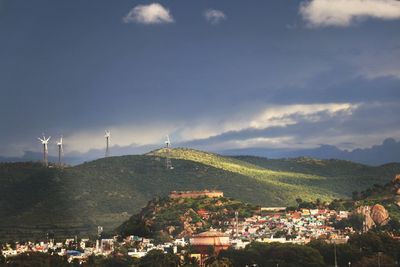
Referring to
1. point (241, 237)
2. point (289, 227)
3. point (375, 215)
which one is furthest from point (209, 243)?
point (375, 215)

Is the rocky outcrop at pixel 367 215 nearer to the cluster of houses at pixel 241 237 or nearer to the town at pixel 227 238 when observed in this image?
the town at pixel 227 238

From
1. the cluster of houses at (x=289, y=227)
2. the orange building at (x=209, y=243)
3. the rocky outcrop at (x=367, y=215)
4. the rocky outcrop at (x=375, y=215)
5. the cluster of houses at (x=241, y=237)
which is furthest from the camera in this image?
the rocky outcrop at (x=375, y=215)

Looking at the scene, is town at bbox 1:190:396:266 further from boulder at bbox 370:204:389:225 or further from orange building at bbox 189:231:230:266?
boulder at bbox 370:204:389:225

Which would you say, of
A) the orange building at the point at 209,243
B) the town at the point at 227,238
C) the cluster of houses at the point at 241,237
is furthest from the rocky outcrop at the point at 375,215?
the orange building at the point at 209,243

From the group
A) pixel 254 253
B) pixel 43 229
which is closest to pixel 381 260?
pixel 254 253

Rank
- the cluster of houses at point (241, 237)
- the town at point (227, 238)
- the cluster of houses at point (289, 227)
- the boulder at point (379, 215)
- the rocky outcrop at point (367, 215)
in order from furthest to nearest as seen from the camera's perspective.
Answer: the boulder at point (379, 215) → the rocky outcrop at point (367, 215) → the cluster of houses at point (289, 227) → the cluster of houses at point (241, 237) → the town at point (227, 238)

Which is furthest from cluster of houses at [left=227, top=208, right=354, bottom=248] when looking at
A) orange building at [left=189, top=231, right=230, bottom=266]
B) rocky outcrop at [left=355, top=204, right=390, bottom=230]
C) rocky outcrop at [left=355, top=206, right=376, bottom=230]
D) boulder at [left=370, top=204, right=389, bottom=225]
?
boulder at [left=370, top=204, right=389, bottom=225]
